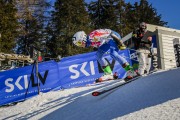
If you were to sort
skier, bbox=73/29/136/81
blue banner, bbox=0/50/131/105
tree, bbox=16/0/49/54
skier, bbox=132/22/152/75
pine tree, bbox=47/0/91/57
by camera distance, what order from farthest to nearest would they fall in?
tree, bbox=16/0/49/54
pine tree, bbox=47/0/91/57
blue banner, bbox=0/50/131/105
skier, bbox=132/22/152/75
skier, bbox=73/29/136/81

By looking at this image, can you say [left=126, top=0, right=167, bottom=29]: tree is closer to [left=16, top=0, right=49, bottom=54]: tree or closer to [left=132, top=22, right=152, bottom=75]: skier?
[left=16, top=0, right=49, bottom=54]: tree

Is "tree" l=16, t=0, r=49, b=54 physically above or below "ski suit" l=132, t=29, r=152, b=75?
above

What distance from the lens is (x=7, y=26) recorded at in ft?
104

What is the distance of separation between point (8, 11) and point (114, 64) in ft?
72.8

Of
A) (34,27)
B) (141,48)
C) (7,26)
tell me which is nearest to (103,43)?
(141,48)

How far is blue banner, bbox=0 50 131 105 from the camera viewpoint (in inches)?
507

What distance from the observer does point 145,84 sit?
7855 mm

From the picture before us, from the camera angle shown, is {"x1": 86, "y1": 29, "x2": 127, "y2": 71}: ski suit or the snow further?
{"x1": 86, "y1": 29, "x2": 127, "y2": 71}: ski suit

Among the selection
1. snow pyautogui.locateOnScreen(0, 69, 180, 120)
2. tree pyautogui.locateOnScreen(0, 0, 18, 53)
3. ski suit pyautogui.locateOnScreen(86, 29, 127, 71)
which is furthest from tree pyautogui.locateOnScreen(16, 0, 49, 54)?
snow pyautogui.locateOnScreen(0, 69, 180, 120)

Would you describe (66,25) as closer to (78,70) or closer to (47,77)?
(78,70)

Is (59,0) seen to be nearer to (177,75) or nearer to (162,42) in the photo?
(162,42)

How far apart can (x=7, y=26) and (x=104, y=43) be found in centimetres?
2426

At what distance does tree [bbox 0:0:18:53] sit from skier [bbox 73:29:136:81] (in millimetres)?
22324

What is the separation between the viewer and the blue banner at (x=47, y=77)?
12.9 metres
